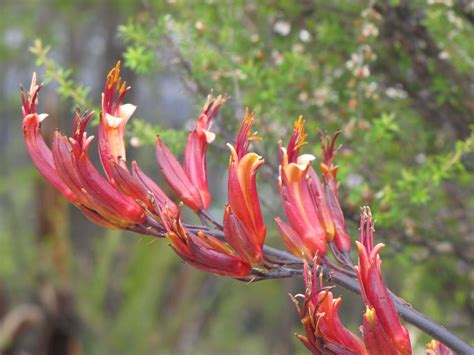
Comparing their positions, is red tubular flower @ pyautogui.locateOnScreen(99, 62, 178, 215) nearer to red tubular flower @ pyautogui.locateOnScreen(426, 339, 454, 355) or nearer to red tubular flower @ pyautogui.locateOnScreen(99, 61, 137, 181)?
red tubular flower @ pyautogui.locateOnScreen(99, 61, 137, 181)

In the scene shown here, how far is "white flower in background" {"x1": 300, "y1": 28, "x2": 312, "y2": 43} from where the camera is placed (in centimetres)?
174

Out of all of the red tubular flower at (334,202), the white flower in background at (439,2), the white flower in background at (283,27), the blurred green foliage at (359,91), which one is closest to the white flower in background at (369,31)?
the blurred green foliage at (359,91)

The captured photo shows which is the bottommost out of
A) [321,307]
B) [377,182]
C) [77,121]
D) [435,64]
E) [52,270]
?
[52,270]

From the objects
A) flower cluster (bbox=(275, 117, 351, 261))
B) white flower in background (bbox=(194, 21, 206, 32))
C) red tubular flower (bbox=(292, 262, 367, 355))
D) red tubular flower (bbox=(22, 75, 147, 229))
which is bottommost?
white flower in background (bbox=(194, 21, 206, 32))

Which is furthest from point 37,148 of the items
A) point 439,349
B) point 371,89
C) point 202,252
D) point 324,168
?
point 371,89

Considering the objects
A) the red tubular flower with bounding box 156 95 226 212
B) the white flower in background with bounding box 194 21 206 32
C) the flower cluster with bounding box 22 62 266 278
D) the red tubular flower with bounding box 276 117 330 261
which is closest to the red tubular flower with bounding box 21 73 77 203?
the flower cluster with bounding box 22 62 266 278

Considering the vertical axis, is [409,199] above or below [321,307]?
below

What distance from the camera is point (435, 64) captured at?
1655 millimetres

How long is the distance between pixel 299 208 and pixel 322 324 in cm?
15

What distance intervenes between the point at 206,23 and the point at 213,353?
3.69m

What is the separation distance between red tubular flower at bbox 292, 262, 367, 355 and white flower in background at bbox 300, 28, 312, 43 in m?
1.04

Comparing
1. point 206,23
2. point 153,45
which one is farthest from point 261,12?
point 153,45

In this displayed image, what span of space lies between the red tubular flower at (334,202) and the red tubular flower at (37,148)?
30 centimetres

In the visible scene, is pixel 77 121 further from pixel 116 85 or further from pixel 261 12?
pixel 261 12
